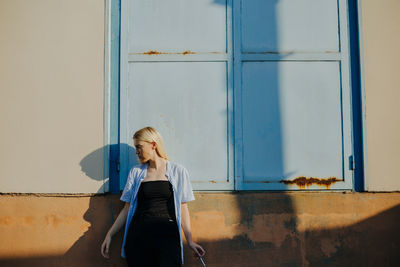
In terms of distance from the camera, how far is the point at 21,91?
10.3 feet

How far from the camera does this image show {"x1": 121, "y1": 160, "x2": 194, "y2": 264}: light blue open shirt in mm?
2795

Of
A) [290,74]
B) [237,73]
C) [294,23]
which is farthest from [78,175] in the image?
[294,23]

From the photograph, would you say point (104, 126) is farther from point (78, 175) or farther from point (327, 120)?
point (327, 120)

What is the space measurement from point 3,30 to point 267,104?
2.69 m

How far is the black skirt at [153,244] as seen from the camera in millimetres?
2574

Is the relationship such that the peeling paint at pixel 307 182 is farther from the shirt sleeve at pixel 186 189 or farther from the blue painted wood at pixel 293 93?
the shirt sleeve at pixel 186 189

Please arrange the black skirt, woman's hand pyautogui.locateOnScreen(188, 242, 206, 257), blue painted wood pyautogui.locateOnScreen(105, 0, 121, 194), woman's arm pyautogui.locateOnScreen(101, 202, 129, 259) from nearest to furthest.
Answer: the black skirt, woman's hand pyautogui.locateOnScreen(188, 242, 206, 257), woman's arm pyautogui.locateOnScreen(101, 202, 129, 259), blue painted wood pyautogui.locateOnScreen(105, 0, 121, 194)

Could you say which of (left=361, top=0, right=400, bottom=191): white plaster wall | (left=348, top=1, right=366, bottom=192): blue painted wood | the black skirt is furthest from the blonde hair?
(left=361, top=0, right=400, bottom=191): white plaster wall

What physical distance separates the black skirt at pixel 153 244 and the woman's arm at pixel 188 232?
0.47 feet

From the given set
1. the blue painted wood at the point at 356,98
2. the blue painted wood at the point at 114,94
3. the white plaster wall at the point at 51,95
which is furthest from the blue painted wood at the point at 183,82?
the blue painted wood at the point at 356,98

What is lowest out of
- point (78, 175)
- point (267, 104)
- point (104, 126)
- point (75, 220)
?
point (75, 220)

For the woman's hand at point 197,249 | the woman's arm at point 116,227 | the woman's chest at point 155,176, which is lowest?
the woman's hand at point 197,249

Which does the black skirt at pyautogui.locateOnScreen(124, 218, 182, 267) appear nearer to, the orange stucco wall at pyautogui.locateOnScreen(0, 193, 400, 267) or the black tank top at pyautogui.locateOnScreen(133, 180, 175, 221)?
the black tank top at pyautogui.locateOnScreen(133, 180, 175, 221)

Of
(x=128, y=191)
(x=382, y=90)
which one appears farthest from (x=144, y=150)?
(x=382, y=90)
